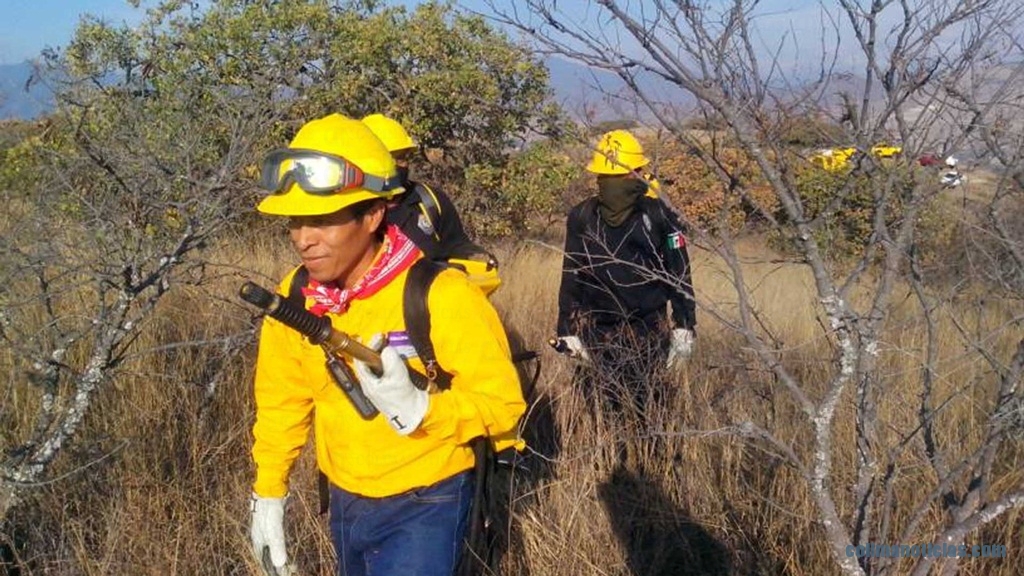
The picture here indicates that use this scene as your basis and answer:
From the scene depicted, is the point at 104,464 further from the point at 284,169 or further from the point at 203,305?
the point at 284,169

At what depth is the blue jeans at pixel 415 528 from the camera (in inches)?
93.0

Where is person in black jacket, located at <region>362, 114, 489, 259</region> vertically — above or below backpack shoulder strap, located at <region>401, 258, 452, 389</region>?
above

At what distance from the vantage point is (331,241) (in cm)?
226

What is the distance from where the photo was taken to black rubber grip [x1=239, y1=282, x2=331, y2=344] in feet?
6.49

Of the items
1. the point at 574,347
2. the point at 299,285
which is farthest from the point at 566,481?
the point at 299,285

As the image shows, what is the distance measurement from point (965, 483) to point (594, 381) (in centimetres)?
169

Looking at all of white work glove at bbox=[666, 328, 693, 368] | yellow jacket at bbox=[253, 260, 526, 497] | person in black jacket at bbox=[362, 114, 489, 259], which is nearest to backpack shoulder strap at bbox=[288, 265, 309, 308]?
yellow jacket at bbox=[253, 260, 526, 497]

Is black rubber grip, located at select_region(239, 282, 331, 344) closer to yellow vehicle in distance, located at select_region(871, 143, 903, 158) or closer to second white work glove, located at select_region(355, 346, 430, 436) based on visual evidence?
second white work glove, located at select_region(355, 346, 430, 436)

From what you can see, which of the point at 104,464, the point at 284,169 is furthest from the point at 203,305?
the point at 284,169

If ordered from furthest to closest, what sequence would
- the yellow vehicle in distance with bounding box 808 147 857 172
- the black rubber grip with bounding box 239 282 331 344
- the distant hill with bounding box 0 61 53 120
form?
the distant hill with bounding box 0 61 53 120
the yellow vehicle in distance with bounding box 808 147 857 172
the black rubber grip with bounding box 239 282 331 344

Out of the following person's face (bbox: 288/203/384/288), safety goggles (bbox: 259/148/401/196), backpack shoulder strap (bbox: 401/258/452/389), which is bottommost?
backpack shoulder strap (bbox: 401/258/452/389)

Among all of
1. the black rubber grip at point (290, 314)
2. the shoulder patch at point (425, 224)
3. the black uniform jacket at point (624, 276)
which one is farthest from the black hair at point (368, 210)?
the black uniform jacket at point (624, 276)

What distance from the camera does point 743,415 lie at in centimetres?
392

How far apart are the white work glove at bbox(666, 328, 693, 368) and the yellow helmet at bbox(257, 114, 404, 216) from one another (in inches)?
105
